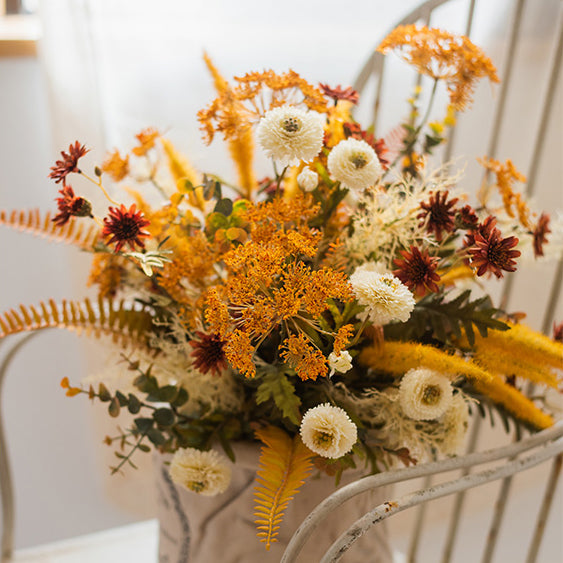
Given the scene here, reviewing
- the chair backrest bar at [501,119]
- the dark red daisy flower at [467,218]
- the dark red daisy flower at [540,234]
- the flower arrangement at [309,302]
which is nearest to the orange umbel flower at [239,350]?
the flower arrangement at [309,302]

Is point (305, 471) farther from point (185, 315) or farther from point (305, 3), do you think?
point (305, 3)

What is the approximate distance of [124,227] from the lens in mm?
469

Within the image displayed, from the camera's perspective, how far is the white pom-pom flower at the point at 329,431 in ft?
1.42

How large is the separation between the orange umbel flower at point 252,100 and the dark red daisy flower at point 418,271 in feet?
0.52

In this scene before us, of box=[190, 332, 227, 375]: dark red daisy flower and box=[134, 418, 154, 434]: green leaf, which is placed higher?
box=[190, 332, 227, 375]: dark red daisy flower

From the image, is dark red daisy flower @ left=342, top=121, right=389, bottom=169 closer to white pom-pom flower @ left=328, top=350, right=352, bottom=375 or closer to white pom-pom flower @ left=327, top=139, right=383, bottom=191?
white pom-pom flower @ left=327, top=139, right=383, bottom=191

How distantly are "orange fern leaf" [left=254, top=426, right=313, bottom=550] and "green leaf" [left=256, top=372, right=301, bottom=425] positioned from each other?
3 cm

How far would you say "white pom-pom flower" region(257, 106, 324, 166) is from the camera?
0.46m

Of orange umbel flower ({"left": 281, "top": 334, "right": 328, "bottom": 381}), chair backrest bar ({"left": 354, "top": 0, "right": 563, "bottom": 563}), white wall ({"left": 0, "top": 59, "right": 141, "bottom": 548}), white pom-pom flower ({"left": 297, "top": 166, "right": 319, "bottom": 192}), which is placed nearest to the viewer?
orange umbel flower ({"left": 281, "top": 334, "right": 328, "bottom": 381})

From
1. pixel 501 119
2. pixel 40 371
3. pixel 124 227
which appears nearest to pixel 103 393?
pixel 124 227

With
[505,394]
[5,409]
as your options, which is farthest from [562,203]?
[5,409]

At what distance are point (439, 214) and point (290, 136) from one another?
140 mm

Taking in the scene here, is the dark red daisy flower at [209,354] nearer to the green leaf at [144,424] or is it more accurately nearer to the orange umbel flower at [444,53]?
the green leaf at [144,424]

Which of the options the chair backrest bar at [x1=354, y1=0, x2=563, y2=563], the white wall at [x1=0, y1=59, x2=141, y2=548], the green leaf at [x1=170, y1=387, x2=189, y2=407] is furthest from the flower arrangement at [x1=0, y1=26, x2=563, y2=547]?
the white wall at [x1=0, y1=59, x2=141, y2=548]
